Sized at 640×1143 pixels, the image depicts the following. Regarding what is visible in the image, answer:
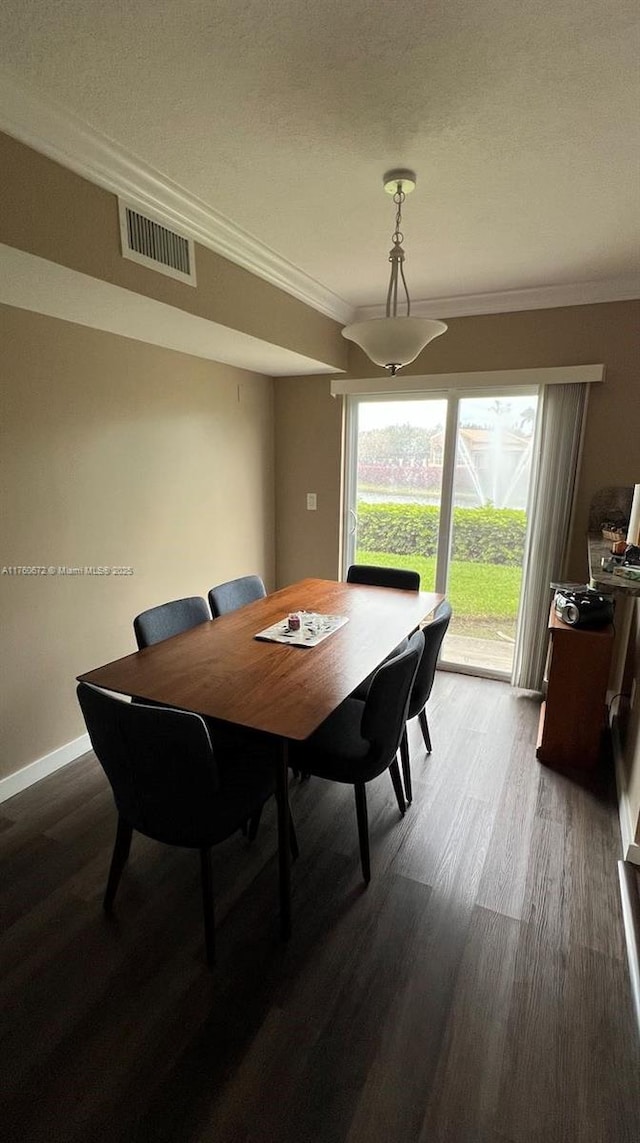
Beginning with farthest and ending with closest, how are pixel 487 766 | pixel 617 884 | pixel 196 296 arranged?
1. pixel 487 766
2. pixel 196 296
3. pixel 617 884

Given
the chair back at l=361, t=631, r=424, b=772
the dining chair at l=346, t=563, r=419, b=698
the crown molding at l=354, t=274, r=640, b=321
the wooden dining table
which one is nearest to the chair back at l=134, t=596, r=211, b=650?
the wooden dining table

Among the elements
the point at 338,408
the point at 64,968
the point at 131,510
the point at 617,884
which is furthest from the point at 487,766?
the point at 338,408

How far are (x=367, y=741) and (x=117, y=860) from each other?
94cm

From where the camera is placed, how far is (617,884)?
1.92 meters

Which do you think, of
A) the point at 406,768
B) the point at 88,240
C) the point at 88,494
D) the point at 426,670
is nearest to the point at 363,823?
the point at 406,768

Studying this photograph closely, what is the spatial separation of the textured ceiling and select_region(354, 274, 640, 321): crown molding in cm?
63

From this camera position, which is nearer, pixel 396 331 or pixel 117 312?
pixel 396 331

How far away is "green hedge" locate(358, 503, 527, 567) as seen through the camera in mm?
3506

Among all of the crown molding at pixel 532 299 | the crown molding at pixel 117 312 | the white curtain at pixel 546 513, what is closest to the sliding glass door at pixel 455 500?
the white curtain at pixel 546 513

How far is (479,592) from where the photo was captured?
146 inches

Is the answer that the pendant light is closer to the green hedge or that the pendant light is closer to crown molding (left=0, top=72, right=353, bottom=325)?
crown molding (left=0, top=72, right=353, bottom=325)

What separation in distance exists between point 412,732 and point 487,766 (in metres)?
0.49

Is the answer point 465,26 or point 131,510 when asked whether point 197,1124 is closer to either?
point 131,510

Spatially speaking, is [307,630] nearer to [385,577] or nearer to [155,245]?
[385,577]
